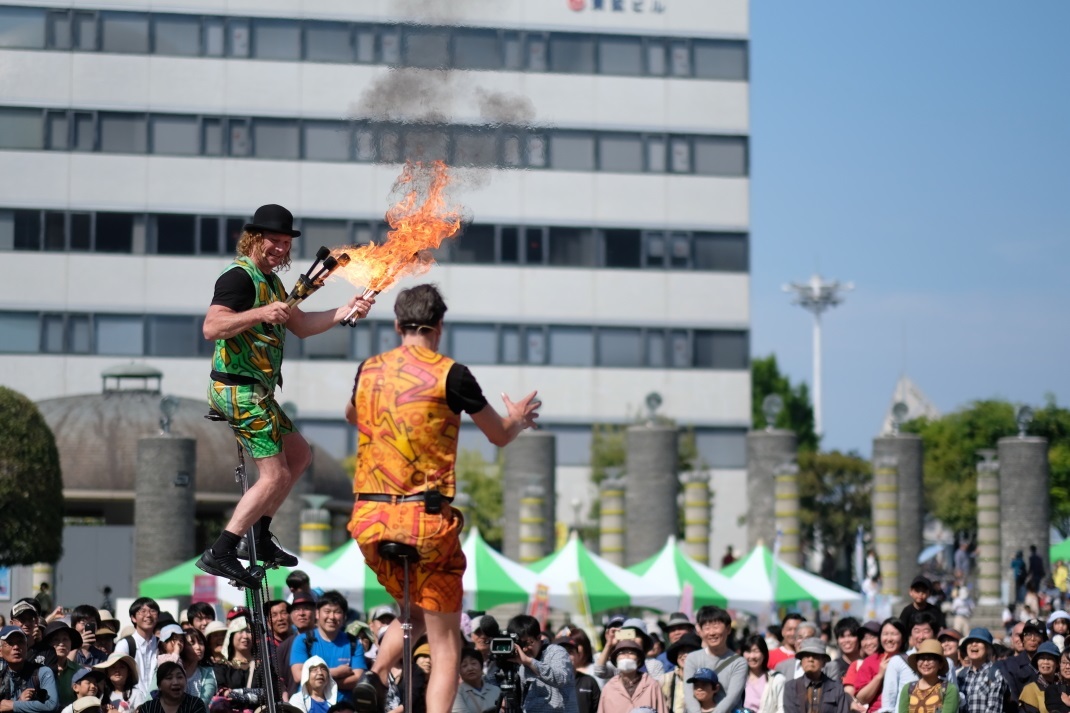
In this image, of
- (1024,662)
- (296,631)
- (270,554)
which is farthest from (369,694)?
(1024,662)

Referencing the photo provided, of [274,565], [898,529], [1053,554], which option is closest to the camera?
[274,565]

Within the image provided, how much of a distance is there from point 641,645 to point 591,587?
51.6 ft

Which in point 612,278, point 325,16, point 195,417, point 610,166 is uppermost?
point 325,16

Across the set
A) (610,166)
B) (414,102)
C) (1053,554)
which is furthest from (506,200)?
(414,102)

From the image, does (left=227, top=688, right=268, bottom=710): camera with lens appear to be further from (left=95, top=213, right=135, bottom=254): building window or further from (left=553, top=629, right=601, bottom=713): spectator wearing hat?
(left=95, top=213, right=135, bottom=254): building window

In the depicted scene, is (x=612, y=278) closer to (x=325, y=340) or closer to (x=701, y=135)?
(x=701, y=135)

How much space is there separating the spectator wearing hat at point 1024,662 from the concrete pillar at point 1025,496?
90.5 feet

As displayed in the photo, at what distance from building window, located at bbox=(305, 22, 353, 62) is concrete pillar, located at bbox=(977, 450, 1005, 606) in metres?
27.4

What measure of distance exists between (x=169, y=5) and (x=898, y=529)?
31.9 meters

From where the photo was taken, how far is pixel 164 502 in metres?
40.2

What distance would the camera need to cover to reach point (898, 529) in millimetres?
45312

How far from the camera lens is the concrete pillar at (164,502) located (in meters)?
40.0

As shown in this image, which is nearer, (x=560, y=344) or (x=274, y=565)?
(x=274, y=565)

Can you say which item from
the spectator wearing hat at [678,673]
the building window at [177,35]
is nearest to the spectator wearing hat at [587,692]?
the spectator wearing hat at [678,673]
